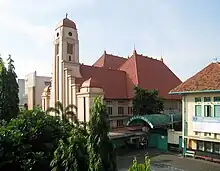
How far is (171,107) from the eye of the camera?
35.3 meters

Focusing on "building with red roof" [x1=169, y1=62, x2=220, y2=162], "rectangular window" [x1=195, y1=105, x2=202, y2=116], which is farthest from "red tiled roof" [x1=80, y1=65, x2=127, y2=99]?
"rectangular window" [x1=195, y1=105, x2=202, y2=116]

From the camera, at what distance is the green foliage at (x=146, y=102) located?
1119 inches

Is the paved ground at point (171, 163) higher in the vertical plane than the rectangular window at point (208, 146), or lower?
lower

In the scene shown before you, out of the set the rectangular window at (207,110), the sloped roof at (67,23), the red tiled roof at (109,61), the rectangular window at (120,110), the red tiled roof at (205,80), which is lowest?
the rectangular window at (120,110)

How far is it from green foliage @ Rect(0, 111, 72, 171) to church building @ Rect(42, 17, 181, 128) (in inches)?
440

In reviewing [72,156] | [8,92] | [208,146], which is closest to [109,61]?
[208,146]

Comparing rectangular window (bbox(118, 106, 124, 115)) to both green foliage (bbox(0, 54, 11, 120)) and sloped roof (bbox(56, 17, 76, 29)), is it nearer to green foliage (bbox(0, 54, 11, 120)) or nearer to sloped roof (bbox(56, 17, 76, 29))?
sloped roof (bbox(56, 17, 76, 29))

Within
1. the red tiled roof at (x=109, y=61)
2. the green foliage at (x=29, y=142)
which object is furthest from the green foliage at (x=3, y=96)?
the red tiled roof at (x=109, y=61)

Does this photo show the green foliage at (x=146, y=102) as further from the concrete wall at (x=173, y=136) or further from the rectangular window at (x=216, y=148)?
the rectangular window at (x=216, y=148)

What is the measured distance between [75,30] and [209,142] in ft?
60.6

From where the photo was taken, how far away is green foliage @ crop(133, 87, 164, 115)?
28.4m

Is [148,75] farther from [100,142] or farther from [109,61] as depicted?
[100,142]

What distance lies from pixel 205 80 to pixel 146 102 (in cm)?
875

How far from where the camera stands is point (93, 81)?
25703mm
